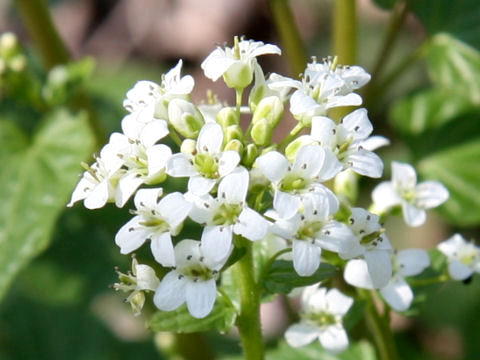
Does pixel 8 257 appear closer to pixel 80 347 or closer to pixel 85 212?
pixel 85 212

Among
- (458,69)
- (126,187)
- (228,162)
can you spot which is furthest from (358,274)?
(458,69)

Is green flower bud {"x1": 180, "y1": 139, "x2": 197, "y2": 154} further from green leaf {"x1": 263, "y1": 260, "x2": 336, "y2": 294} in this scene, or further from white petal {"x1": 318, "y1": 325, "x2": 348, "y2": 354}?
white petal {"x1": 318, "y1": 325, "x2": 348, "y2": 354}

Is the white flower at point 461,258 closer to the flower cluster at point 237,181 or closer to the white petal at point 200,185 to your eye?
the flower cluster at point 237,181

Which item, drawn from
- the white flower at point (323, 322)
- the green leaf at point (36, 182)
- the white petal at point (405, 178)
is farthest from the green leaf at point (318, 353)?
the green leaf at point (36, 182)

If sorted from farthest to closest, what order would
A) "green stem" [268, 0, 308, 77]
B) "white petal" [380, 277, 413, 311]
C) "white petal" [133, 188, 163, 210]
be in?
1. "green stem" [268, 0, 308, 77]
2. "white petal" [380, 277, 413, 311]
3. "white petal" [133, 188, 163, 210]

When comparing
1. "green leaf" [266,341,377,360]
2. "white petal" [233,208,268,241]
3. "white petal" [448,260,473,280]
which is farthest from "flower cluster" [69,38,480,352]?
"green leaf" [266,341,377,360]

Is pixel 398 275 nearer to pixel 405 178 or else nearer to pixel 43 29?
pixel 405 178

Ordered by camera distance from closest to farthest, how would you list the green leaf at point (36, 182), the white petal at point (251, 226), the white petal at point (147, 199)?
the white petal at point (251, 226) < the white petal at point (147, 199) < the green leaf at point (36, 182)
